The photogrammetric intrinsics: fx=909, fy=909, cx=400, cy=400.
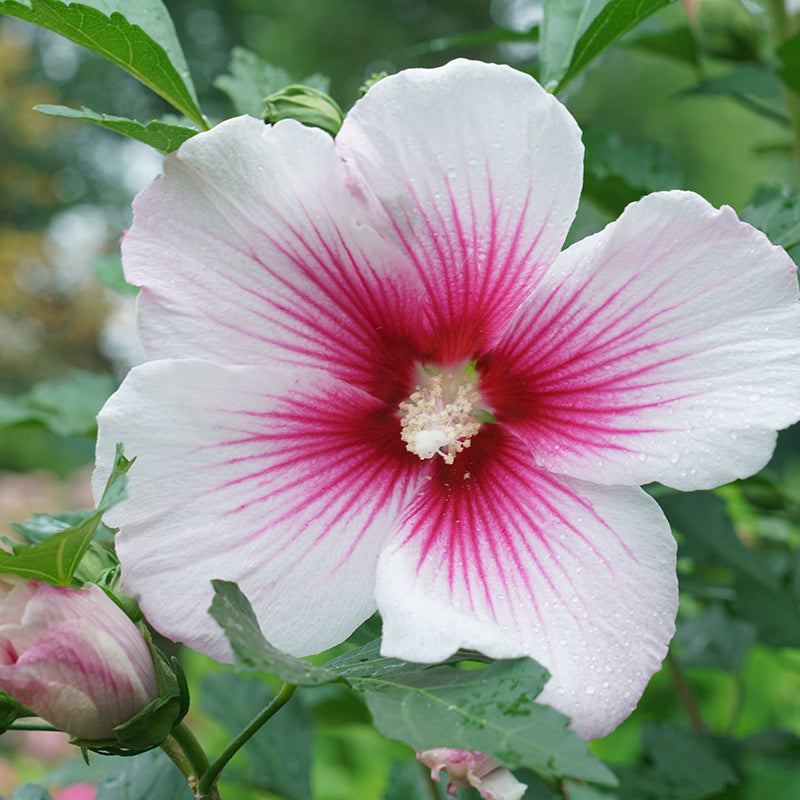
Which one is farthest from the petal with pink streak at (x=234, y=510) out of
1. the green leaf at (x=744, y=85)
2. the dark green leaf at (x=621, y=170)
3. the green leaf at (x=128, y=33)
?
the green leaf at (x=744, y=85)

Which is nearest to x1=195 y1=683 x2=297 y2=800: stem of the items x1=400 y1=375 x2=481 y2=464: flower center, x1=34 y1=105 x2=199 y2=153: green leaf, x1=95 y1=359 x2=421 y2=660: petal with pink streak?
x1=95 y1=359 x2=421 y2=660: petal with pink streak

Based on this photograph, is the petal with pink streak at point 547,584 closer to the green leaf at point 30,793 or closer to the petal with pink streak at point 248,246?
the petal with pink streak at point 248,246

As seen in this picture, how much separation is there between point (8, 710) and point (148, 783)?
17cm

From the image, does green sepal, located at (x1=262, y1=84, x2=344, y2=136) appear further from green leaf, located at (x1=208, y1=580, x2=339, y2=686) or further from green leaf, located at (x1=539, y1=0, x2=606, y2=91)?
green leaf, located at (x1=208, y1=580, x2=339, y2=686)

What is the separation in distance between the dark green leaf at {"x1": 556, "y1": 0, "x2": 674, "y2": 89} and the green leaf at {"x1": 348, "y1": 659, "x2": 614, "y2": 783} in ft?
1.36

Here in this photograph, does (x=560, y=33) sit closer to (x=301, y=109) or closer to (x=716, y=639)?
(x=301, y=109)

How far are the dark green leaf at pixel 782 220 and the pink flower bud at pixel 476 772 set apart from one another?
0.37 meters

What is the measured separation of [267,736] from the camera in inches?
38.5

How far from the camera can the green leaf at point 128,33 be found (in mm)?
553

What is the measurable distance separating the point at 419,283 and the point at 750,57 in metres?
0.77

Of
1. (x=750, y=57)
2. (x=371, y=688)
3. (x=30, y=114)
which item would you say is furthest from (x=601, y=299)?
(x=30, y=114)

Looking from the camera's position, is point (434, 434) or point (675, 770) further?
point (675, 770)

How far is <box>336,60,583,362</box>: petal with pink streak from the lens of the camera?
483 millimetres

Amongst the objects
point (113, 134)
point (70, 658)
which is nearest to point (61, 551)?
point (70, 658)
